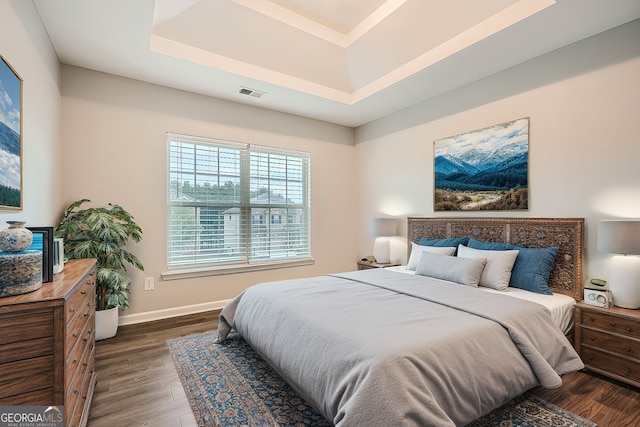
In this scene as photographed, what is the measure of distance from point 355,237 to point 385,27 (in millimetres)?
3057

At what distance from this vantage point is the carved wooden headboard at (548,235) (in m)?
2.61

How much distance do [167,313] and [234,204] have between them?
1.51m

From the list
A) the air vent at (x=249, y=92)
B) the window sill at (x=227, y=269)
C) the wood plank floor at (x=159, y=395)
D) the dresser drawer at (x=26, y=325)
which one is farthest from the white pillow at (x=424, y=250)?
the dresser drawer at (x=26, y=325)

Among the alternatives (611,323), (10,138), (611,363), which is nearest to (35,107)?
(10,138)

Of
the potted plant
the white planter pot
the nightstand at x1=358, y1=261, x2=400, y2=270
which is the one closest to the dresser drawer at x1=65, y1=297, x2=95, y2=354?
the potted plant

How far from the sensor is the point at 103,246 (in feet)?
9.22

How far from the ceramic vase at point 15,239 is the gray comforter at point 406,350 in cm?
140

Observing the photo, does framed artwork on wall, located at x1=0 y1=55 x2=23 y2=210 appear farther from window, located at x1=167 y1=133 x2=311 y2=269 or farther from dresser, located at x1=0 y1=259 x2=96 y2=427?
window, located at x1=167 y1=133 x2=311 y2=269

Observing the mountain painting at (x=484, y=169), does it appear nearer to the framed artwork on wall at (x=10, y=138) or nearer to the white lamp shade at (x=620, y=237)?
the white lamp shade at (x=620, y=237)

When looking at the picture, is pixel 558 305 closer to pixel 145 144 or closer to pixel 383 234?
pixel 383 234

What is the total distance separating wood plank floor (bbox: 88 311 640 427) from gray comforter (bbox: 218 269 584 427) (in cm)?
26

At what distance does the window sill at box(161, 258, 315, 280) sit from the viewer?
11.8ft

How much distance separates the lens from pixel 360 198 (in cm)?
504

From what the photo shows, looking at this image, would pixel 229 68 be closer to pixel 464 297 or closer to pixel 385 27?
pixel 385 27
